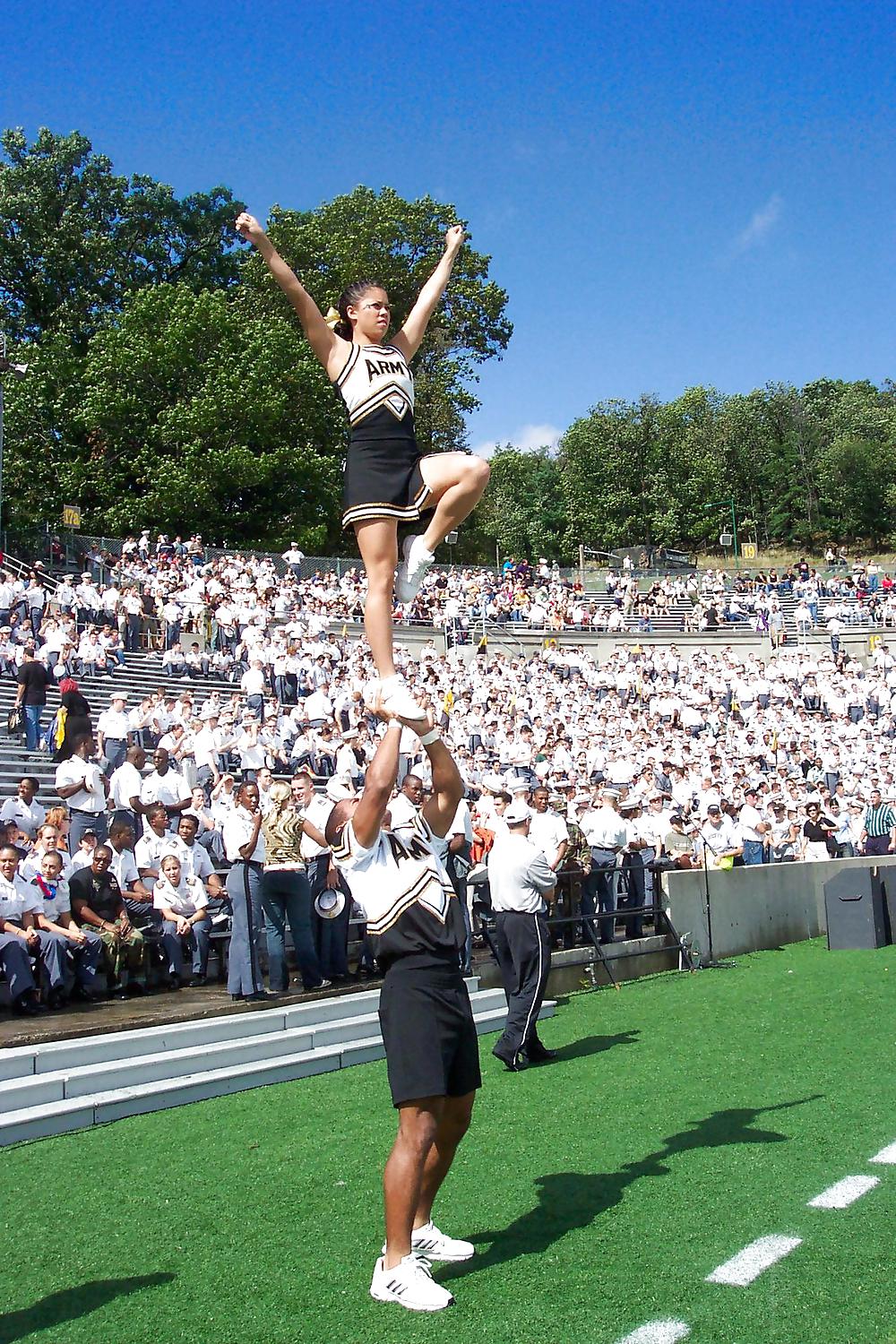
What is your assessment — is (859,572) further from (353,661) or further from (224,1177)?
(224,1177)

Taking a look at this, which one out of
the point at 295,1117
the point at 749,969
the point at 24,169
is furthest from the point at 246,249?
the point at 295,1117

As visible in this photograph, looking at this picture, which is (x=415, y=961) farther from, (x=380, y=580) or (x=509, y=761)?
(x=509, y=761)

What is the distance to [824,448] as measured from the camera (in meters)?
64.7

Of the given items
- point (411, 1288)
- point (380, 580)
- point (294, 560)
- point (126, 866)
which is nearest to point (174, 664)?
point (294, 560)

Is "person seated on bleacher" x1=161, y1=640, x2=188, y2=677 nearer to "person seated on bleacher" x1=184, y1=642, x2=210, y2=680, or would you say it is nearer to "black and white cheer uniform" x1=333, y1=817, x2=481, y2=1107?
"person seated on bleacher" x1=184, y1=642, x2=210, y2=680

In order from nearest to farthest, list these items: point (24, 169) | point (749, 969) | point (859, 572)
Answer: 1. point (749, 969)
2. point (859, 572)
3. point (24, 169)

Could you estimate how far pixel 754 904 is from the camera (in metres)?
14.6

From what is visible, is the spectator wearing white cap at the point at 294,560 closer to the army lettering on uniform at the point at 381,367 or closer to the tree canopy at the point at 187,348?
the tree canopy at the point at 187,348

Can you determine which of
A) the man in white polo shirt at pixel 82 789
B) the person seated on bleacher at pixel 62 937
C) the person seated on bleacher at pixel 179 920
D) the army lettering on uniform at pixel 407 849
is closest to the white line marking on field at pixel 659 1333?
the army lettering on uniform at pixel 407 849

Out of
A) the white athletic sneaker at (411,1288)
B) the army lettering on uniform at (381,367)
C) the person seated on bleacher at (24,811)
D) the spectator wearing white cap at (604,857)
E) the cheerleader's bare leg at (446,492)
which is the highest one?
the army lettering on uniform at (381,367)

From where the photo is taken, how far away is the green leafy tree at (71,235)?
43.4m

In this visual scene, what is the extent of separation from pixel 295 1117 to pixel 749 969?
23.6 feet

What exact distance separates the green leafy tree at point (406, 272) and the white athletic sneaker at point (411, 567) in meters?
37.1

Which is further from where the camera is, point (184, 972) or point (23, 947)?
point (184, 972)
